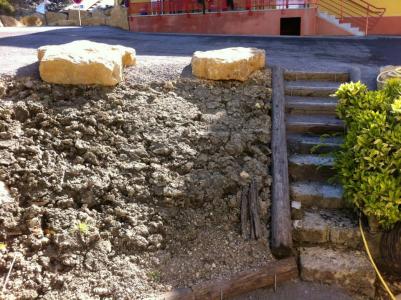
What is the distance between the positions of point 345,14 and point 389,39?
2623 mm

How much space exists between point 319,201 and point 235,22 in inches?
398

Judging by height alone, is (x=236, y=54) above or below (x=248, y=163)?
above

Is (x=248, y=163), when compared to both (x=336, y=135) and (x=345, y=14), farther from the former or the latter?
(x=345, y=14)

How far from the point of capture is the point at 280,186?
380 centimetres

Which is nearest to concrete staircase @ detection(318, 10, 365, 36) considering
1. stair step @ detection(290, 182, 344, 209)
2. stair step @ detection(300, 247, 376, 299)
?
stair step @ detection(290, 182, 344, 209)

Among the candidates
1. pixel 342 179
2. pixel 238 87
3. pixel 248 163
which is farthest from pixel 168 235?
pixel 238 87

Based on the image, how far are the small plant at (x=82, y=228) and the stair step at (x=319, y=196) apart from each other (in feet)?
6.93

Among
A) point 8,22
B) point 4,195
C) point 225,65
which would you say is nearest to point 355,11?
point 225,65

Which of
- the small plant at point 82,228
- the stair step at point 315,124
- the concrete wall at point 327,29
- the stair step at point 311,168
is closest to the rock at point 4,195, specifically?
the small plant at point 82,228

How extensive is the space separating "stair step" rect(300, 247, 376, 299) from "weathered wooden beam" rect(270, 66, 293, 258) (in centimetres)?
23

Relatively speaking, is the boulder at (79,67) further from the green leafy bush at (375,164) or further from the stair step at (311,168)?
the green leafy bush at (375,164)

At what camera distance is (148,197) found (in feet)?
12.0

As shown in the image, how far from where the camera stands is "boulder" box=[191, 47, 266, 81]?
4891mm

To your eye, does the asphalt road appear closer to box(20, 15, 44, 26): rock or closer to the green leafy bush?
the green leafy bush
